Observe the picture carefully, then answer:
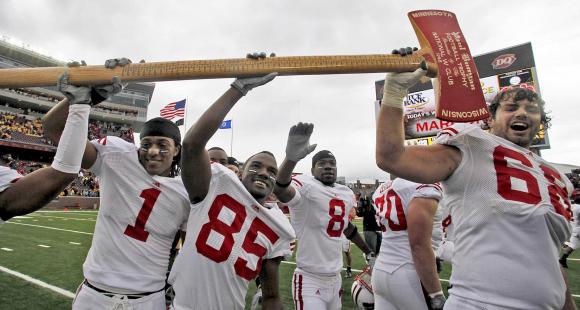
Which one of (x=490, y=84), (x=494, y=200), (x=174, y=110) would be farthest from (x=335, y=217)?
(x=490, y=84)

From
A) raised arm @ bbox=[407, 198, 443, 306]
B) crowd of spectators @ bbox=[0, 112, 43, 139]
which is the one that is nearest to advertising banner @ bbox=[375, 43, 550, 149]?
raised arm @ bbox=[407, 198, 443, 306]

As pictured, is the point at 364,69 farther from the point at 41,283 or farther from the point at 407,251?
the point at 41,283

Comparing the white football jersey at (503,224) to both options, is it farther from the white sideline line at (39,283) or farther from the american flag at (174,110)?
the american flag at (174,110)

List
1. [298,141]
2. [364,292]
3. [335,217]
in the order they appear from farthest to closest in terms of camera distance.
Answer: [335,217], [364,292], [298,141]

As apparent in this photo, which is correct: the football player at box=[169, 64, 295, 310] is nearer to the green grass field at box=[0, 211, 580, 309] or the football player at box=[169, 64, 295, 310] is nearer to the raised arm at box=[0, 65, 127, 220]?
the raised arm at box=[0, 65, 127, 220]

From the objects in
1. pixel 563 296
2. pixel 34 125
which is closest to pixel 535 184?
pixel 563 296

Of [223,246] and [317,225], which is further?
[317,225]

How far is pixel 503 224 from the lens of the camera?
5.77ft

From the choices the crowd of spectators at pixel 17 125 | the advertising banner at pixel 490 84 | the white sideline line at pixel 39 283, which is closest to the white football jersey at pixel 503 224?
the white sideline line at pixel 39 283

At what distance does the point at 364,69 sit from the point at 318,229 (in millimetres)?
2252

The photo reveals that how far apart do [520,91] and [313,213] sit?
2.43 metres

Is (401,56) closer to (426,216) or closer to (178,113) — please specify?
(426,216)

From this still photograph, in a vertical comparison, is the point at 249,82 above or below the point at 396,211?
above

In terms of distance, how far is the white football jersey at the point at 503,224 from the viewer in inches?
66.8
